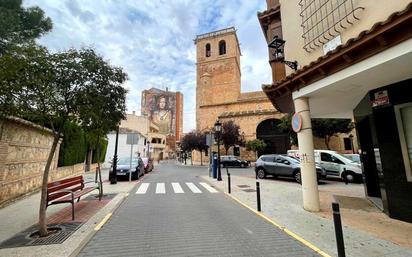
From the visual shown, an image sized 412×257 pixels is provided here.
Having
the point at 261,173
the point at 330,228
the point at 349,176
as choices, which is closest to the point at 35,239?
the point at 330,228

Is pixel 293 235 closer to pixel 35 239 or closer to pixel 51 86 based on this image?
pixel 35 239

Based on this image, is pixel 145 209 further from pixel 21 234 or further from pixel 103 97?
pixel 103 97

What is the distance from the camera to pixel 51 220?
20.4 feet

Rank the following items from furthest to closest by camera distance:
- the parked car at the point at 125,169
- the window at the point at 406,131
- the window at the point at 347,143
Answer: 1. the window at the point at 347,143
2. the parked car at the point at 125,169
3. the window at the point at 406,131

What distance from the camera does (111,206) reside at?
7.78m

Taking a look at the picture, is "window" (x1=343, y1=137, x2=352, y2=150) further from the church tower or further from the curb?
the curb

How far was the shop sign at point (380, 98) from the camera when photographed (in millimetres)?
6281

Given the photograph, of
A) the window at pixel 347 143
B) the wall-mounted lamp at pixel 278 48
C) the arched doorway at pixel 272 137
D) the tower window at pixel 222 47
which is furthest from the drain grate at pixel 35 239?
the tower window at pixel 222 47

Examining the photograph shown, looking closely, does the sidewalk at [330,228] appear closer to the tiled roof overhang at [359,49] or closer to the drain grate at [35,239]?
the tiled roof overhang at [359,49]

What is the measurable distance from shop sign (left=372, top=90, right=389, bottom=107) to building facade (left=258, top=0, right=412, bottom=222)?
3 cm

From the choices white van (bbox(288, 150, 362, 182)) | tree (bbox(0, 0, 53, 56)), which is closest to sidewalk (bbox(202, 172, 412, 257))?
white van (bbox(288, 150, 362, 182))

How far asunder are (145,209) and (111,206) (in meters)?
1.24

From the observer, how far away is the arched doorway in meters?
40.2

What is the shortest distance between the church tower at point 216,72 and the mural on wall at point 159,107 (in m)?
39.8
